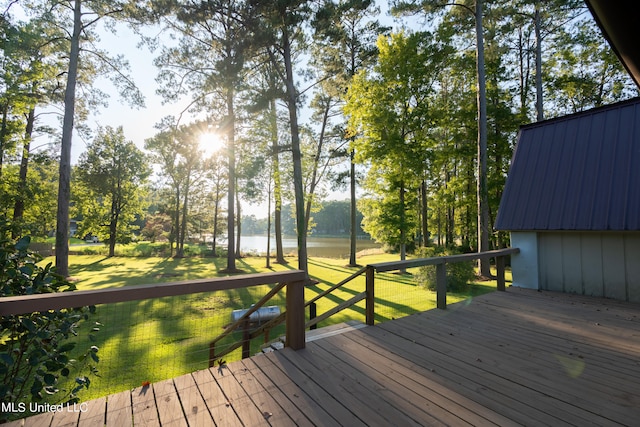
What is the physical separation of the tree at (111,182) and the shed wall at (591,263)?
2664 centimetres

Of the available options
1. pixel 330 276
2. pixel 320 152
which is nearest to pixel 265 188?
pixel 320 152

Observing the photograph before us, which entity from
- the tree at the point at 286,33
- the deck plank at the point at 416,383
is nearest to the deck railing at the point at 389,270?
the deck plank at the point at 416,383

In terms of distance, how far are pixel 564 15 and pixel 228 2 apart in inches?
583

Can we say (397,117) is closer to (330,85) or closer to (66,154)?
(330,85)

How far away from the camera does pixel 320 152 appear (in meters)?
17.9

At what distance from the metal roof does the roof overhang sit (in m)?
5.40

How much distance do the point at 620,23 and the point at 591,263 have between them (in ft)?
21.1

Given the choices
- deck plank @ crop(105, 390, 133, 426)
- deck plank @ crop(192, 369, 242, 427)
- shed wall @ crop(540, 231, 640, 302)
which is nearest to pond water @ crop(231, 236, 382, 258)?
shed wall @ crop(540, 231, 640, 302)

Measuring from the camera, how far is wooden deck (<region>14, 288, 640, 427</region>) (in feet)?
6.64

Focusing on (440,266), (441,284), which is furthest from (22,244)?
(441,284)

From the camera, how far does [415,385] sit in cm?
245

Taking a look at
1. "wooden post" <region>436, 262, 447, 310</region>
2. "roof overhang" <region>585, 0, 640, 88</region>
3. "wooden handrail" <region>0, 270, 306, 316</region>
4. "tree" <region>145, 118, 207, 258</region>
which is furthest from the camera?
"tree" <region>145, 118, 207, 258</region>

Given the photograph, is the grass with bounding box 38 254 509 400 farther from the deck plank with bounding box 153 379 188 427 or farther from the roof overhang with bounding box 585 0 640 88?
the roof overhang with bounding box 585 0 640 88

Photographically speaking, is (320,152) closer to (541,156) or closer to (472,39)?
(472,39)
